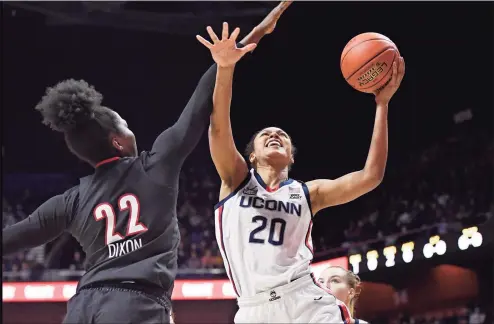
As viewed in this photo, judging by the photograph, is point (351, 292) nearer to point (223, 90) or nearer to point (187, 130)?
point (223, 90)

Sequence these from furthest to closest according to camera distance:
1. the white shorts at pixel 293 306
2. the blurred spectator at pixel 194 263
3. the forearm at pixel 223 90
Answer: the blurred spectator at pixel 194 263, the white shorts at pixel 293 306, the forearm at pixel 223 90

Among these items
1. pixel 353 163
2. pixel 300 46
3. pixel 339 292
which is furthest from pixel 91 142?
pixel 353 163

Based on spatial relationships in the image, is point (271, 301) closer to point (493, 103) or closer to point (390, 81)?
point (390, 81)

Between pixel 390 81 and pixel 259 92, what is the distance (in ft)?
41.1

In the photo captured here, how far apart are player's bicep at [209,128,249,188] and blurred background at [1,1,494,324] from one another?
318 inches

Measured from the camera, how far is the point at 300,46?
15109 millimetres

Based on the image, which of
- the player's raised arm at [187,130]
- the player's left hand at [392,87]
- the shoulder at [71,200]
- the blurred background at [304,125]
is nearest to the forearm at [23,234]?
the shoulder at [71,200]

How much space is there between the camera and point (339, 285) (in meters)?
4.52

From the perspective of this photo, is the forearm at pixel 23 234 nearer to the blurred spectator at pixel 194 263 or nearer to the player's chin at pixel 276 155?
the player's chin at pixel 276 155

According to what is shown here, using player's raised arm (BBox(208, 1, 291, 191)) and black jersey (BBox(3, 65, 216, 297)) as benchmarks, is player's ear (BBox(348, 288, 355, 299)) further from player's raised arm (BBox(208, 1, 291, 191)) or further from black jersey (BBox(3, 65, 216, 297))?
black jersey (BBox(3, 65, 216, 297))

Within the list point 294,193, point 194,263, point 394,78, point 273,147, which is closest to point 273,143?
point 273,147

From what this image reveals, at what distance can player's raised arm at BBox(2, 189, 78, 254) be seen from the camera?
2.80 metres

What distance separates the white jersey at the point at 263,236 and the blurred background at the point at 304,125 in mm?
7987

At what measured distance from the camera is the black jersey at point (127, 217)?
265cm
